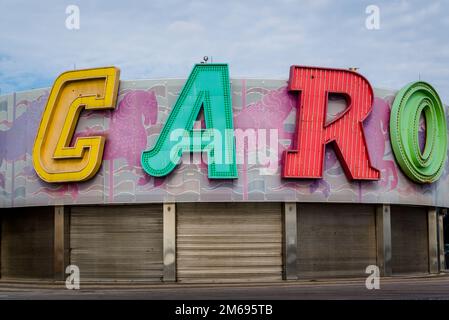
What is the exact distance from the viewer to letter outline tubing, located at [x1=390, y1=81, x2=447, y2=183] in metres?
37.1

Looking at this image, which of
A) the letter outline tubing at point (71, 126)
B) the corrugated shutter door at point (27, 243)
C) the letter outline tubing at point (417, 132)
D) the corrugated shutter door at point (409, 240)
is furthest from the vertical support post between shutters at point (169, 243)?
the letter outline tubing at point (417, 132)

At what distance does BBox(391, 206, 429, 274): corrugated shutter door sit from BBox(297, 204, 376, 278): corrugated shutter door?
1955 mm

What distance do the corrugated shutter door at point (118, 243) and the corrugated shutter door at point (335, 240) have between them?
21.8ft

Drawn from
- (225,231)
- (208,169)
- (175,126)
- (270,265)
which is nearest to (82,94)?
(175,126)

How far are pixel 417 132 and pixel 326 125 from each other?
19.8ft

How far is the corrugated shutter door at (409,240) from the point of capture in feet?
125

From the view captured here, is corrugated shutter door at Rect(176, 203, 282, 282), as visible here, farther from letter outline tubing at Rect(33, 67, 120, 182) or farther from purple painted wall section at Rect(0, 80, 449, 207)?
letter outline tubing at Rect(33, 67, 120, 182)

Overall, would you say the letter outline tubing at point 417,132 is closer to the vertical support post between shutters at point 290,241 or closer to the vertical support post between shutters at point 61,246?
the vertical support post between shutters at point 290,241

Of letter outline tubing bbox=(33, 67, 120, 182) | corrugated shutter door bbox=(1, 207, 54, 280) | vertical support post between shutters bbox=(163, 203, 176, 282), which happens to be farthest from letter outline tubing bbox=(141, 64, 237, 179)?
corrugated shutter door bbox=(1, 207, 54, 280)

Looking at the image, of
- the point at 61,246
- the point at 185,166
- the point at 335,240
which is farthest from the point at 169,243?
the point at 335,240

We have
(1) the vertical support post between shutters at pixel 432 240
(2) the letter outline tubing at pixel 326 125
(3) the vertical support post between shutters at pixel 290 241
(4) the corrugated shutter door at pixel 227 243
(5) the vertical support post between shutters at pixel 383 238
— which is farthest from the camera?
(1) the vertical support post between shutters at pixel 432 240

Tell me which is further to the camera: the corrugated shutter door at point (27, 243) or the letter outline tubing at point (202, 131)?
the corrugated shutter door at point (27, 243)

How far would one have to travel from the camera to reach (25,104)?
3747 centimetres
